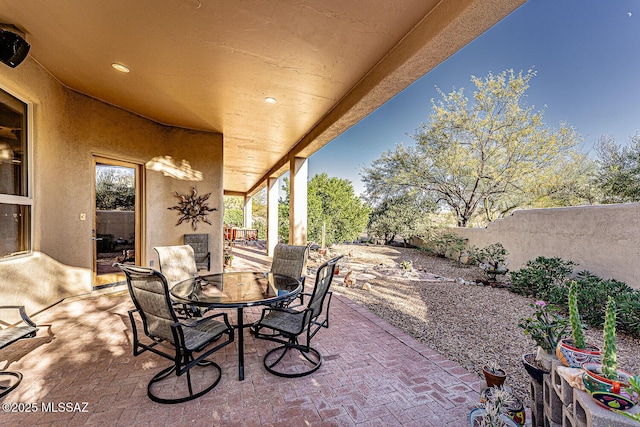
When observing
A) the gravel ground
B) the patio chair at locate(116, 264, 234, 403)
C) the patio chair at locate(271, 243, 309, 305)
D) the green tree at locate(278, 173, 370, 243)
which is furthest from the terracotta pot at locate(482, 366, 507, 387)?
the green tree at locate(278, 173, 370, 243)

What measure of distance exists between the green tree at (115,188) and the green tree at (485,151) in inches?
358

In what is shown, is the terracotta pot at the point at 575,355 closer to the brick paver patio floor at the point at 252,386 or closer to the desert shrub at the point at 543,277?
the brick paver patio floor at the point at 252,386

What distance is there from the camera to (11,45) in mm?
2391

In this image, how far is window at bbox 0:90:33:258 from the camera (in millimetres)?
2906

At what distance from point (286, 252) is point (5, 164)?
3371 millimetres

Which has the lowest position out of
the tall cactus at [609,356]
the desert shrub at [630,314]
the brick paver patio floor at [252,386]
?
the brick paver patio floor at [252,386]

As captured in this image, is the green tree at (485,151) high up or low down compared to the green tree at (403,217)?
up

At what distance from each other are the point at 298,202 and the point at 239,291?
13.3ft

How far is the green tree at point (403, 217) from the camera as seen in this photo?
10428mm

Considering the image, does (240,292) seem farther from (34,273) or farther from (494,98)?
(494,98)

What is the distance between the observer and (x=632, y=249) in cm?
394

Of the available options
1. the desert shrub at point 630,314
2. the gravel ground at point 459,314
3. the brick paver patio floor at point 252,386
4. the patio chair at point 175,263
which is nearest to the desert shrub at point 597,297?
the desert shrub at point 630,314

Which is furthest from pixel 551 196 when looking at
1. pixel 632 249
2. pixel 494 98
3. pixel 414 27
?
pixel 414 27

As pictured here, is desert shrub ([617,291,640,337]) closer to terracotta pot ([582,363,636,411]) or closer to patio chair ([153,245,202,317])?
terracotta pot ([582,363,636,411])
